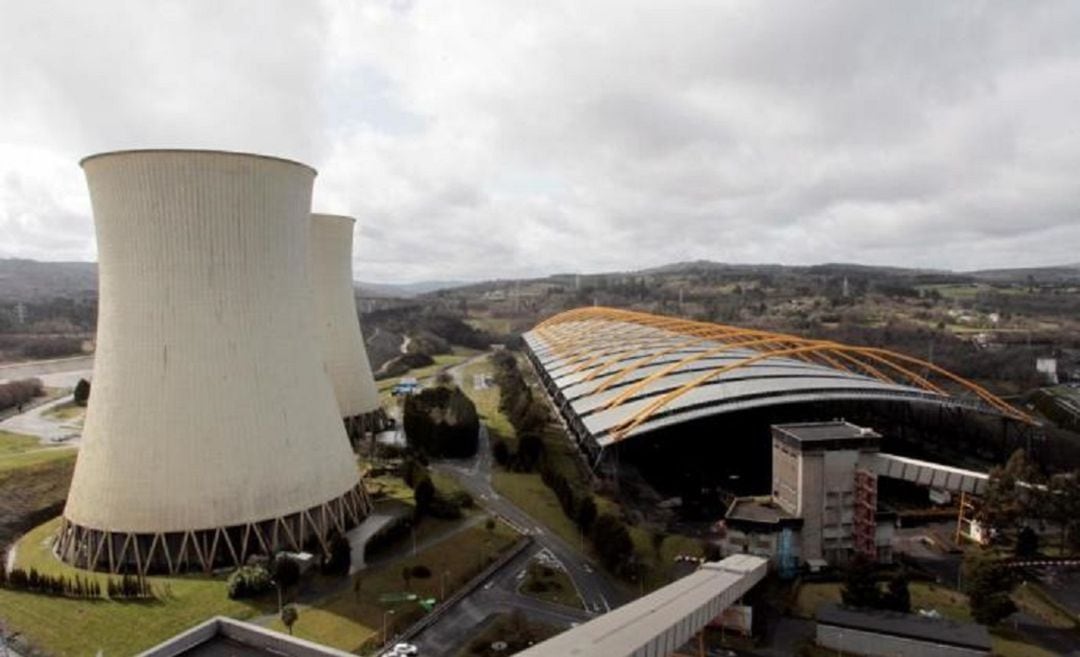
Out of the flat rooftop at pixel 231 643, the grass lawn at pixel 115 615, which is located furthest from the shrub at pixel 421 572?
the flat rooftop at pixel 231 643

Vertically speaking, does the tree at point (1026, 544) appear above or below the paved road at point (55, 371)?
below

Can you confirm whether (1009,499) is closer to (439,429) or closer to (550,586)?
(550,586)

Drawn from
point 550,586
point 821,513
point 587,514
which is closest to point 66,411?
point 587,514

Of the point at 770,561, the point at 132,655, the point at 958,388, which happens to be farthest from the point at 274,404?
the point at 958,388

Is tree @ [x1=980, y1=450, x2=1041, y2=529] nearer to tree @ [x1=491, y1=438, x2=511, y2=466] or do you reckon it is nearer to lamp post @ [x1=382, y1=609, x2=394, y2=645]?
lamp post @ [x1=382, y1=609, x2=394, y2=645]

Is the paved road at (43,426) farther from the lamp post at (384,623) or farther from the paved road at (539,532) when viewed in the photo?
the lamp post at (384,623)

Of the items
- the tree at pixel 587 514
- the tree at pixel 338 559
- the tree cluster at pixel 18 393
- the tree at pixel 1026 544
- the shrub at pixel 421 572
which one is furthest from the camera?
the tree cluster at pixel 18 393

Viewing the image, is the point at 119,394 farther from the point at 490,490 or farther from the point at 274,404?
the point at 490,490
